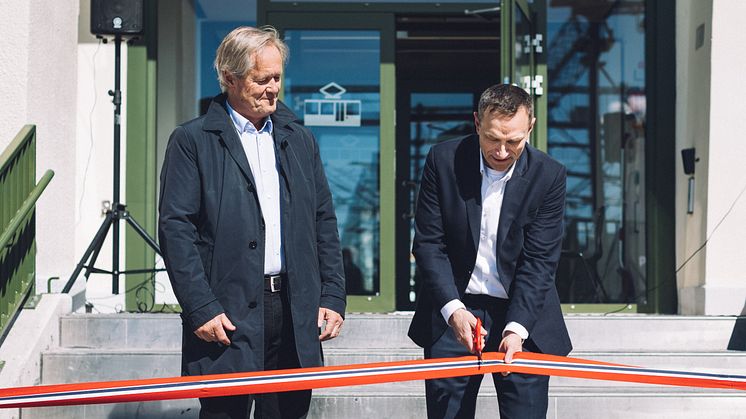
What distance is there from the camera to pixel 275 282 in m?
3.17

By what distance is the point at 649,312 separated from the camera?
7344mm

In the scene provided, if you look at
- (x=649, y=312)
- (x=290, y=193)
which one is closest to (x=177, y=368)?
(x=290, y=193)

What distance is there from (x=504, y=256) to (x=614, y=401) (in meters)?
2.09

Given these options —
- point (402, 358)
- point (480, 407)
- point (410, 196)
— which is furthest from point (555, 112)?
point (480, 407)

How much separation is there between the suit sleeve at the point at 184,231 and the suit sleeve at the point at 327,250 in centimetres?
42

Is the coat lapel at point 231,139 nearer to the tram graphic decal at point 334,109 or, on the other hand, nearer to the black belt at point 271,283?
the black belt at point 271,283

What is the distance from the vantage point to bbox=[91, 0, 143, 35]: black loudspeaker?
6602 mm

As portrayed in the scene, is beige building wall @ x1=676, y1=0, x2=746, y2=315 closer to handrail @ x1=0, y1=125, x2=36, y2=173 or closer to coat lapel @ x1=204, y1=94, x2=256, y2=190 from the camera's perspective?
handrail @ x1=0, y1=125, x2=36, y2=173

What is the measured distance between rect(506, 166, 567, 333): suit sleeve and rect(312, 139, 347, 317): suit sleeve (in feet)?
1.82

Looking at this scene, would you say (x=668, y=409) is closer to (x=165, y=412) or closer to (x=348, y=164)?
(x=165, y=412)

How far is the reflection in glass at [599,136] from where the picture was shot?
7535 millimetres

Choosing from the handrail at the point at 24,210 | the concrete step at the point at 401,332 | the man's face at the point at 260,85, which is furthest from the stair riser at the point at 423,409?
the man's face at the point at 260,85

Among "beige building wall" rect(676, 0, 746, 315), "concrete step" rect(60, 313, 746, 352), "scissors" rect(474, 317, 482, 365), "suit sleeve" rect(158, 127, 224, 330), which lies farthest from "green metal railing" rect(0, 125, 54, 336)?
"beige building wall" rect(676, 0, 746, 315)

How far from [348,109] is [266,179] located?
4885 mm
